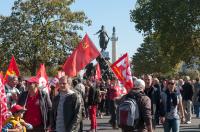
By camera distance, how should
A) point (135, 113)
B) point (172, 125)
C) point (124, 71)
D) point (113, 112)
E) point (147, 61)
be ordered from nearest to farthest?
point (135, 113) < point (172, 125) < point (124, 71) < point (113, 112) < point (147, 61)

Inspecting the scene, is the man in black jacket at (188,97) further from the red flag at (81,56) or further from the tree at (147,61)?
the tree at (147,61)

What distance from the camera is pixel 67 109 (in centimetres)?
860

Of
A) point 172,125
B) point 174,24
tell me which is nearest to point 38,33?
point 174,24

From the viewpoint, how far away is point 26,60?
51.8m

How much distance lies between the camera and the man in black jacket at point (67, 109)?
856cm

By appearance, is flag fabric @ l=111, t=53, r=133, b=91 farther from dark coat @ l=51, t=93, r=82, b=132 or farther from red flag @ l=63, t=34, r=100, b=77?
dark coat @ l=51, t=93, r=82, b=132

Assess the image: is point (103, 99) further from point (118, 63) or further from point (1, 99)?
point (1, 99)

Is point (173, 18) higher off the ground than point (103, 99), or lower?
higher

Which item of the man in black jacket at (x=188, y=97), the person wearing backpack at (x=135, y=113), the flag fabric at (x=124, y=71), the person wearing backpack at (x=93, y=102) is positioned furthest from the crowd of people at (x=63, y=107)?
the man in black jacket at (x=188, y=97)

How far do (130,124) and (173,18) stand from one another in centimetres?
3923

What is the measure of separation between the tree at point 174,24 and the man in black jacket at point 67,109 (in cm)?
3809

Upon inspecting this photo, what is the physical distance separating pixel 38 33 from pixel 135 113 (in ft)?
141

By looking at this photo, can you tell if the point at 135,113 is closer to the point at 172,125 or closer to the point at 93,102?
the point at 172,125

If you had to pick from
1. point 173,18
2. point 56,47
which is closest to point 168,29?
point 173,18
